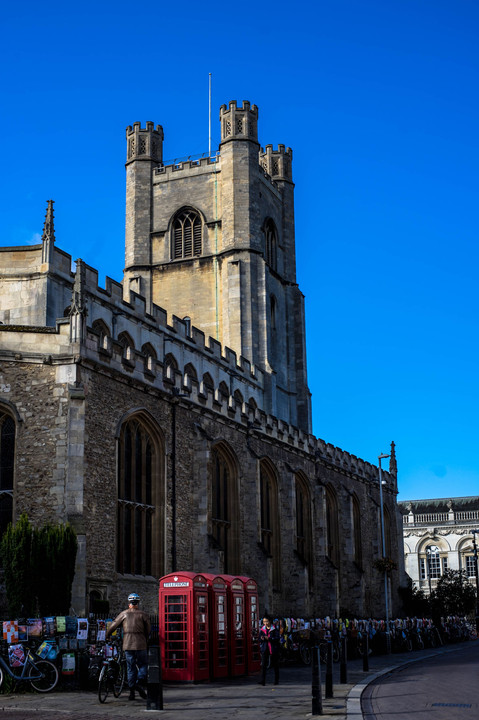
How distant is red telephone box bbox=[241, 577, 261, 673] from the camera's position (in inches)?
851

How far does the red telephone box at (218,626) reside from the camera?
64.4 ft

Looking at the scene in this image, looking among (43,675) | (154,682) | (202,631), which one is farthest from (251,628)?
(154,682)

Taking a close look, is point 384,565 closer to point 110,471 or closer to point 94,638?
point 110,471

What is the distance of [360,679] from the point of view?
20.5 meters

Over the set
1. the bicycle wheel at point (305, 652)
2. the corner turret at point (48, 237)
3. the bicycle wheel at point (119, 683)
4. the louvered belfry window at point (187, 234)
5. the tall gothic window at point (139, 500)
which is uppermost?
the louvered belfry window at point (187, 234)

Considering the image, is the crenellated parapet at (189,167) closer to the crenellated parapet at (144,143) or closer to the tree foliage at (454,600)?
the crenellated parapet at (144,143)

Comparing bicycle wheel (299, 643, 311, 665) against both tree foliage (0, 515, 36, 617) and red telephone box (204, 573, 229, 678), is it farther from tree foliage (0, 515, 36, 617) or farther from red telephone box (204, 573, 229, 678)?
tree foliage (0, 515, 36, 617)

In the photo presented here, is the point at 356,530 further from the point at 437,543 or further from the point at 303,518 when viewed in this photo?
the point at 437,543

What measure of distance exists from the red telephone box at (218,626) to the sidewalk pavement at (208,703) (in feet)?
1.69

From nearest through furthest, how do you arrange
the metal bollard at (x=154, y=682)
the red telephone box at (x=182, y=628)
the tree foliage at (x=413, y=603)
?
the metal bollard at (x=154, y=682)
the red telephone box at (x=182, y=628)
the tree foliage at (x=413, y=603)

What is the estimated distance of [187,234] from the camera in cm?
5606

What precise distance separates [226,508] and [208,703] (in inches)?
664

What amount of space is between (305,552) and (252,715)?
26716 mm

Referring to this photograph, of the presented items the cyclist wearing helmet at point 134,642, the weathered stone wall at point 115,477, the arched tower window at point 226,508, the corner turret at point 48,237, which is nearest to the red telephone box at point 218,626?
the cyclist wearing helmet at point 134,642
